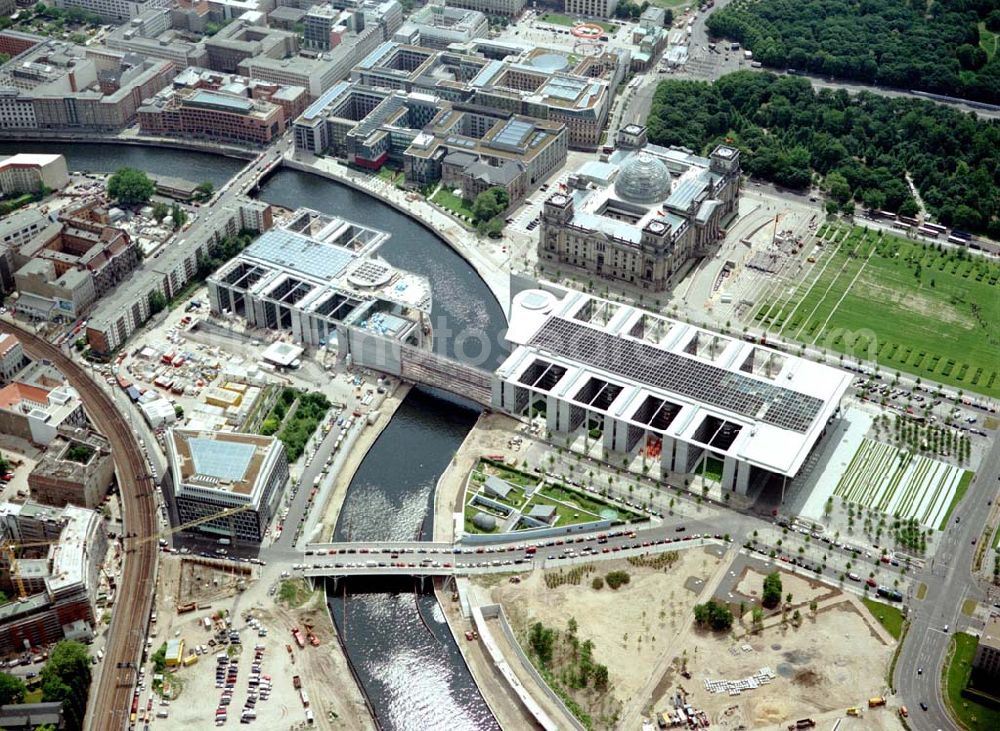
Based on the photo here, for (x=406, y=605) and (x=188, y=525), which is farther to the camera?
(x=188, y=525)

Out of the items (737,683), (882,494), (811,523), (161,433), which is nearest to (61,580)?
(161,433)

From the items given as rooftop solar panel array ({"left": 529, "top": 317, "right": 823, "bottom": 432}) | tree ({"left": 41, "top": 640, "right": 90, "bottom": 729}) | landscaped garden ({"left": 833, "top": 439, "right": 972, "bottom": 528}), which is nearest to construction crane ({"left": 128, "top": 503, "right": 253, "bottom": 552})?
tree ({"left": 41, "top": 640, "right": 90, "bottom": 729})

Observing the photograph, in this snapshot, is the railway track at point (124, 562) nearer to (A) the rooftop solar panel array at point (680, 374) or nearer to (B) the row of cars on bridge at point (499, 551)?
(B) the row of cars on bridge at point (499, 551)

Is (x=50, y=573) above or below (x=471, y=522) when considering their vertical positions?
above

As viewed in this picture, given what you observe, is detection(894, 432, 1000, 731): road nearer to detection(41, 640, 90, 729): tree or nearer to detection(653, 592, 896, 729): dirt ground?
detection(653, 592, 896, 729): dirt ground

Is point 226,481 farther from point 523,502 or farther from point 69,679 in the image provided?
point 523,502

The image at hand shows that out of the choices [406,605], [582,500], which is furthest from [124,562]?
[582,500]

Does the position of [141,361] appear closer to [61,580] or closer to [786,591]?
[61,580]
